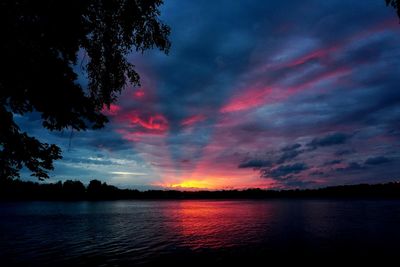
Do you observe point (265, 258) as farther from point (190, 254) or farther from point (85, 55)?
point (85, 55)

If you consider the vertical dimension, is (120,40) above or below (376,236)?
above

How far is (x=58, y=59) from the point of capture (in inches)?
323

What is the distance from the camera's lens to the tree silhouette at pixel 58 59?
7344 mm

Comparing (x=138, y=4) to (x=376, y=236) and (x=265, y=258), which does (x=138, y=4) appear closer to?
(x=265, y=258)

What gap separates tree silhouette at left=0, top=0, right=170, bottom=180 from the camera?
7.34 meters

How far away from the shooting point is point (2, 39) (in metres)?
7.05

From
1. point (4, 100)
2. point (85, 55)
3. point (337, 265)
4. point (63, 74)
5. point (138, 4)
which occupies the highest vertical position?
point (138, 4)

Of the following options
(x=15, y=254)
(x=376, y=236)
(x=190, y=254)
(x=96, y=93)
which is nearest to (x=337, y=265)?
(x=190, y=254)

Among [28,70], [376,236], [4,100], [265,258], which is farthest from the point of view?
[376,236]

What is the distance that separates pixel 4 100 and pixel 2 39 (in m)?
1.94

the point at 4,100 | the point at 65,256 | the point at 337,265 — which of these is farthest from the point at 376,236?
the point at 4,100

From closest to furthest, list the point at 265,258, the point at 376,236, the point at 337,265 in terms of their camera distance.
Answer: the point at 337,265
the point at 265,258
the point at 376,236

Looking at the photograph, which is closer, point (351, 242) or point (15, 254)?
point (15, 254)

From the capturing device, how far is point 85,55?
9.44 m
